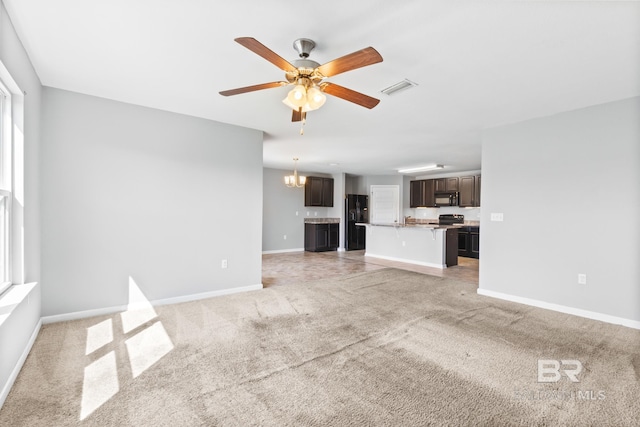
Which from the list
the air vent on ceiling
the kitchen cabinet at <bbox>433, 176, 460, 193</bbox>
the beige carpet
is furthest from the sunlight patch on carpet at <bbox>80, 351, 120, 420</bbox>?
the kitchen cabinet at <bbox>433, 176, 460, 193</bbox>

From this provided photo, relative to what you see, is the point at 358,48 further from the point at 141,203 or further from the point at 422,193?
the point at 422,193

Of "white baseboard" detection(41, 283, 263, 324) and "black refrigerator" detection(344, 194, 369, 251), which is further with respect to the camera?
"black refrigerator" detection(344, 194, 369, 251)

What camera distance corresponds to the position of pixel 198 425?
1.59m

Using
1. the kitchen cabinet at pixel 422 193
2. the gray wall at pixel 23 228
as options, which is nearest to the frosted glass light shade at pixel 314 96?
the gray wall at pixel 23 228

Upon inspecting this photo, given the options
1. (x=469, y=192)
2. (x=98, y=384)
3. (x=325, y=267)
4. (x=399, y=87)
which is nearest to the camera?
(x=98, y=384)

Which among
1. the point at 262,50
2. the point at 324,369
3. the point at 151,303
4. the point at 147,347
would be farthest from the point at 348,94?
the point at 151,303

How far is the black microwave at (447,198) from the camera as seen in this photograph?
8.23 metres

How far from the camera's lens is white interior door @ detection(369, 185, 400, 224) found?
938 cm

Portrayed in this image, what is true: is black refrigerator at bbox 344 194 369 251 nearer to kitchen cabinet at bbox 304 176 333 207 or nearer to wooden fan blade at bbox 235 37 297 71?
kitchen cabinet at bbox 304 176 333 207

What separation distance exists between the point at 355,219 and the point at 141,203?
21.5 feet

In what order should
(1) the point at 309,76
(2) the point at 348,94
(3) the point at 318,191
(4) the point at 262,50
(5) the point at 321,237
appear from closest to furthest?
(4) the point at 262,50, (1) the point at 309,76, (2) the point at 348,94, (5) the point at 321,237, (3) the point at 318,191

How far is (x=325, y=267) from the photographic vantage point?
6.16 meters

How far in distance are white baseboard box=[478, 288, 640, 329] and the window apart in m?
5.27

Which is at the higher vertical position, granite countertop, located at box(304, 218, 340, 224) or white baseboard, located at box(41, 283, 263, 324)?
granite countertop, located at box(304, 218, 340, 224)
